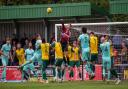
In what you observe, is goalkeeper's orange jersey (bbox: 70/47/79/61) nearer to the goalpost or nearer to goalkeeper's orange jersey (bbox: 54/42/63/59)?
goalkeeper's orange jersey (bbox: 54/42/63/59)

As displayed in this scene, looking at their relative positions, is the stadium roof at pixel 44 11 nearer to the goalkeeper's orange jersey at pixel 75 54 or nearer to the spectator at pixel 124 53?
the goalkeeper's orange jersey at pixel 75 54

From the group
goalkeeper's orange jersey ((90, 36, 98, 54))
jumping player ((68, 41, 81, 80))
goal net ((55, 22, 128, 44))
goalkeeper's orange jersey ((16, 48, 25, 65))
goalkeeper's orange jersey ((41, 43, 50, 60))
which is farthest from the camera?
goalkeeper's orange jersey ((16, 48, 25, 65))

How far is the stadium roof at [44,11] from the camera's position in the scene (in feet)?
123

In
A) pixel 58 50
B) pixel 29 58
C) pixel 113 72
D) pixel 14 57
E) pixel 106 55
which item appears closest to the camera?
pixel 113 72

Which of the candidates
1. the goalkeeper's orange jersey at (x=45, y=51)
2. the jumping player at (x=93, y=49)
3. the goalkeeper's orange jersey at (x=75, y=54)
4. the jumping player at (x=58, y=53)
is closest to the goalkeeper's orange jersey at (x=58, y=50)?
the jumping player at (x=58, y=53)

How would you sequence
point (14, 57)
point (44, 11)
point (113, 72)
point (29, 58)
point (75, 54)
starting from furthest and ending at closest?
point (44, 11) < point (14, 57) < point (29, 58) < point (75, 54) < point (113, 72)

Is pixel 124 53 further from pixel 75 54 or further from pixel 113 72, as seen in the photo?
pixel 113 72

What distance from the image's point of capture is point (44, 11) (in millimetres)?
38344

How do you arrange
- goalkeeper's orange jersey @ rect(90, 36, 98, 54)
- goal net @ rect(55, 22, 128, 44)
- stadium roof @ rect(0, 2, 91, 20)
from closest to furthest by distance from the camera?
goalkeeper's orange jersey @ rect(90, 36, 98, 54), goal net @ rect(55, 22, 128, 44), stadium roof @ rect(0, 2, 91, 20)

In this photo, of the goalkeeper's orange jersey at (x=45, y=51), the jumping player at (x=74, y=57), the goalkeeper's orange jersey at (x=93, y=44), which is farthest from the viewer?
the jumping player at (x=74, y=57)

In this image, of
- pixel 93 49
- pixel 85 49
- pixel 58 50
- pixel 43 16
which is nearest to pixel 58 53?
pixel 58 50

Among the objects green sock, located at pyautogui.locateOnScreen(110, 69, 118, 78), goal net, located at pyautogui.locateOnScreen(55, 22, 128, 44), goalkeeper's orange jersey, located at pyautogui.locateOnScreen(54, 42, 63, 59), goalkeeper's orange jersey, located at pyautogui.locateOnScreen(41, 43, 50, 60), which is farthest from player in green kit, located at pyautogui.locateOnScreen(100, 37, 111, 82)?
goal net, located at pyautogui.locateOnScreen(55, 22, 128, 44)

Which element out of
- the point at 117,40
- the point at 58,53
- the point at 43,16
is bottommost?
the point at 58,53

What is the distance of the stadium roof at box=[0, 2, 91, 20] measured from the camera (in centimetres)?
3744
